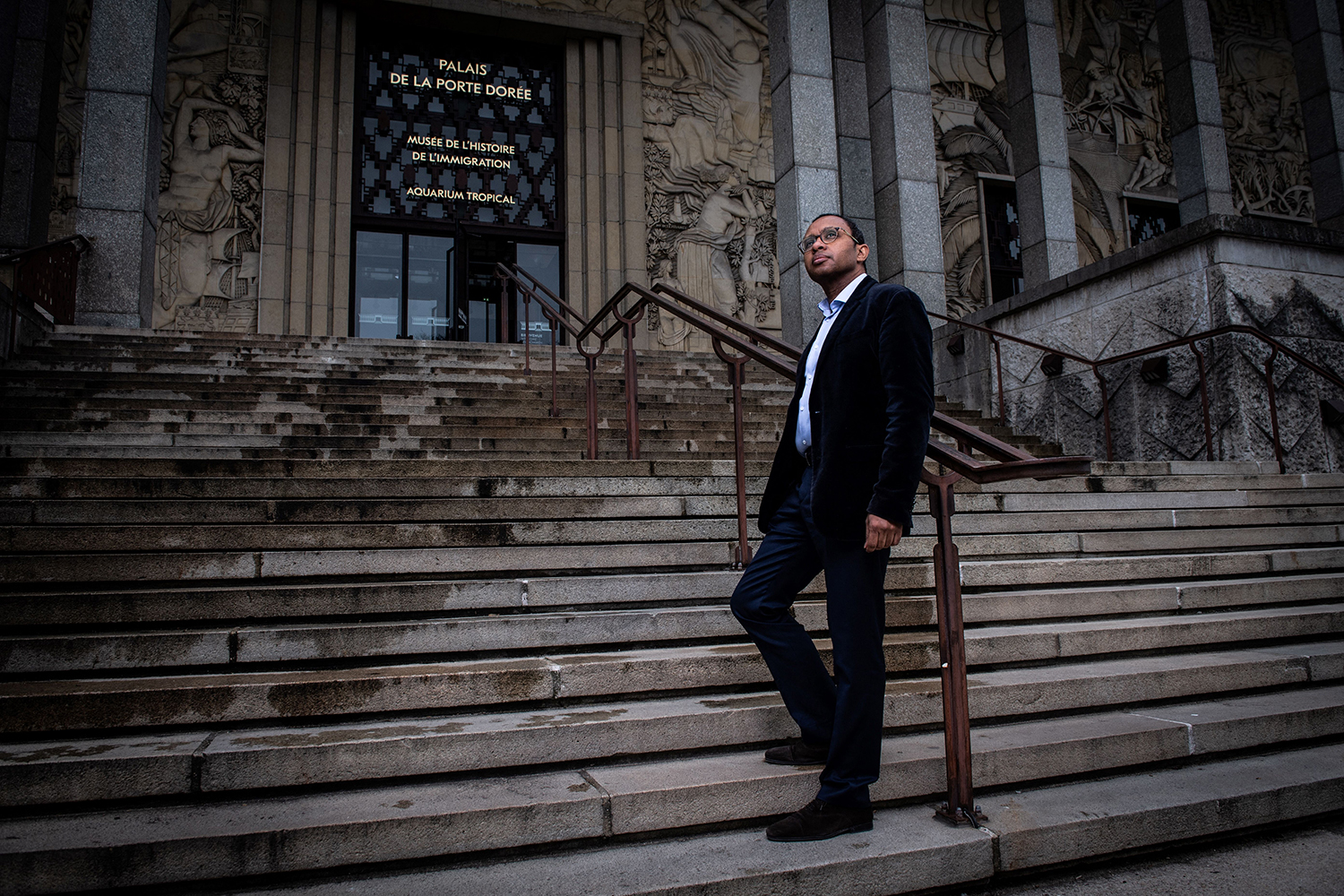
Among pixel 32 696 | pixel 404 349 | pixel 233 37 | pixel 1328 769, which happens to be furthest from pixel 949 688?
pixel 233 37

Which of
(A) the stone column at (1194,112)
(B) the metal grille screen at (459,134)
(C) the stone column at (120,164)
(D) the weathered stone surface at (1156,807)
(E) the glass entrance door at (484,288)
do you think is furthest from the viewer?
(E) the glass entrance door at (484,288)

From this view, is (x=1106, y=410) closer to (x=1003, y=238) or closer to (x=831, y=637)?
(x=831, y=637)

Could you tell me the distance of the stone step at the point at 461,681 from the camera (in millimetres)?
2590

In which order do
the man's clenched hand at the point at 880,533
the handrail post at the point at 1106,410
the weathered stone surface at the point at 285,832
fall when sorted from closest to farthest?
the weathered stone surface at the point at 285,832
the man's clenched hand at the point at 880,533
the handrail post at the point at 1106,410

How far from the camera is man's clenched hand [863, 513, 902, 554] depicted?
223 cm

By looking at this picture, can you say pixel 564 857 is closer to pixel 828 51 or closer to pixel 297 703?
pixel 297 703

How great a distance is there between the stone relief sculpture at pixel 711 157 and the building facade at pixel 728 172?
0.17 ft

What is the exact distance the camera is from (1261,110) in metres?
17.0

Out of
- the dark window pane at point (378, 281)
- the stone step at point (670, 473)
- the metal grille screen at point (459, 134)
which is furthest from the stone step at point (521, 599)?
the metal grille screen at point (459, 134)

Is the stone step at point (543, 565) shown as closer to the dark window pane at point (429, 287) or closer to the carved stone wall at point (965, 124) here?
the dark window pane at point (429, 287)

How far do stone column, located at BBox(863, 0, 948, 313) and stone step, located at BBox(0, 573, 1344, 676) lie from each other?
6.69 m

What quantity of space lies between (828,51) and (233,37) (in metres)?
8.56

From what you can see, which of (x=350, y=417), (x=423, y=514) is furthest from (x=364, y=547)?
(x=350, y=417)

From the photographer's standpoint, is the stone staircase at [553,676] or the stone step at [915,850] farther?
the stone staircase at [553,676]
